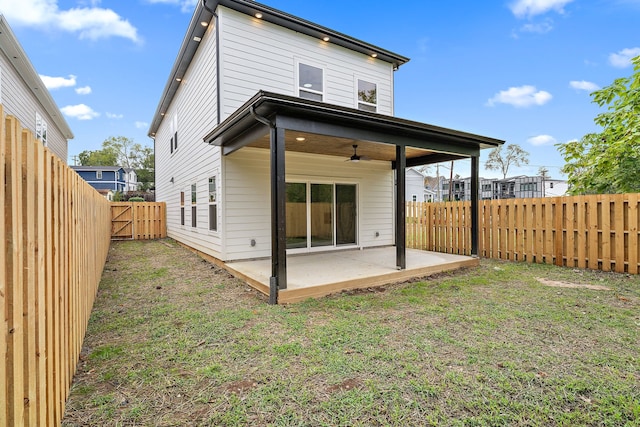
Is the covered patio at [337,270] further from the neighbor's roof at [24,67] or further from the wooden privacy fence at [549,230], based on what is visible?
the neighbor's roof at [24,67]

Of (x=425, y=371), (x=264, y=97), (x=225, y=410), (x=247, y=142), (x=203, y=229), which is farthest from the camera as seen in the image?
(x=203, y=229)

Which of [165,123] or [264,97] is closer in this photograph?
[264,97]

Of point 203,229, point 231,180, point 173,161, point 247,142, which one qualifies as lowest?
point 203,229

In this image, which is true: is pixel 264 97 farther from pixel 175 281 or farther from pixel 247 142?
pixel 175 281

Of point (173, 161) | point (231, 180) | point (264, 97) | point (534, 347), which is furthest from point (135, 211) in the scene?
point (534, 347)

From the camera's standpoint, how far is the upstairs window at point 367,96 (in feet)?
29.2

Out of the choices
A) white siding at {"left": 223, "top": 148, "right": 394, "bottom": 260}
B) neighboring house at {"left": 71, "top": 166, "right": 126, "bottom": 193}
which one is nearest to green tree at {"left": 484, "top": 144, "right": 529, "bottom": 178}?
white siding at {"left": 223, "top": 148, "right": 394, "bottom": 260}

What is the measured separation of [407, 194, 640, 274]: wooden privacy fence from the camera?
5.91m

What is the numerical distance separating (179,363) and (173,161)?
10731 mm

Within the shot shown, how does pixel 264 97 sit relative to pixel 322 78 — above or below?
below

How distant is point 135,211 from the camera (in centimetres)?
1362

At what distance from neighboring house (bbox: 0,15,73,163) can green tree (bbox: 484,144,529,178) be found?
4555 cm

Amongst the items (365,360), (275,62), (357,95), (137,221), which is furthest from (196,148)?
(365,360)

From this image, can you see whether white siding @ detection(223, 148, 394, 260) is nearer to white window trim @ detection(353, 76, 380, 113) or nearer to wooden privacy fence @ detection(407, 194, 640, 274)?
white window trim @ detection(353, 76, 380, 113)
